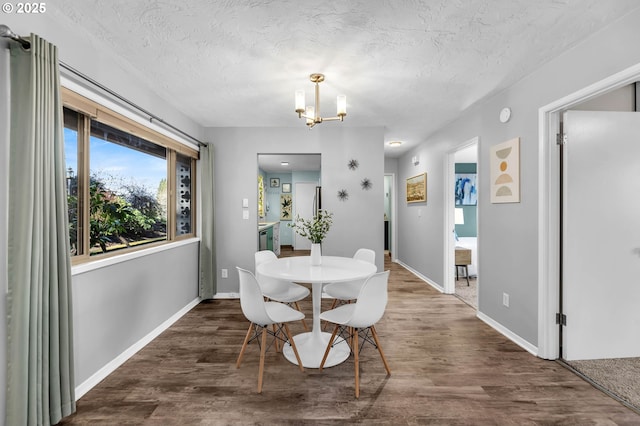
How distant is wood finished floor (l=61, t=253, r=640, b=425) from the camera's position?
1765mm

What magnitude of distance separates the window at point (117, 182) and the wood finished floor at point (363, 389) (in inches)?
40.0

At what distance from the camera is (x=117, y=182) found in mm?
2562

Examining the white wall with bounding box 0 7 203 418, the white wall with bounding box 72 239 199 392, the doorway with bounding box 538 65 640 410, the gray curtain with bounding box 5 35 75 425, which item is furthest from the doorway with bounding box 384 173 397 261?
the gray curtain with bounding box 5 35 75 425

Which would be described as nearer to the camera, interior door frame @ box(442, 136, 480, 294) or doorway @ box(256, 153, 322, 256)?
interior door frame @ box(442, 136, 480, 294)

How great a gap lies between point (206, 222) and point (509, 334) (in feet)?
11.8

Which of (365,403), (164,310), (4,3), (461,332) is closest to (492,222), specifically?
(461,332)

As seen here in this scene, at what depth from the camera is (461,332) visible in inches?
117

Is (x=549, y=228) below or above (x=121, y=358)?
above

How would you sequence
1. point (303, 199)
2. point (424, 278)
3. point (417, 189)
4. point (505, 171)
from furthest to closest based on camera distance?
point (303, 199), point (417, 189), point (424, 278), point (505, 171)

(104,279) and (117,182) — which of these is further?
(117,182)

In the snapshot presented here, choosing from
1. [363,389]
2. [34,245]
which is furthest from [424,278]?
[34,245]

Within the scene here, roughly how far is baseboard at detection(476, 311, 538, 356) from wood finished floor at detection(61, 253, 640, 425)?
0.06 meters

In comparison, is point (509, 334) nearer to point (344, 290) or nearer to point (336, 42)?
point (344, 290)

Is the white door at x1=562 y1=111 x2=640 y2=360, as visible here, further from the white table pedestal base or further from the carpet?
the white table pedestal base
